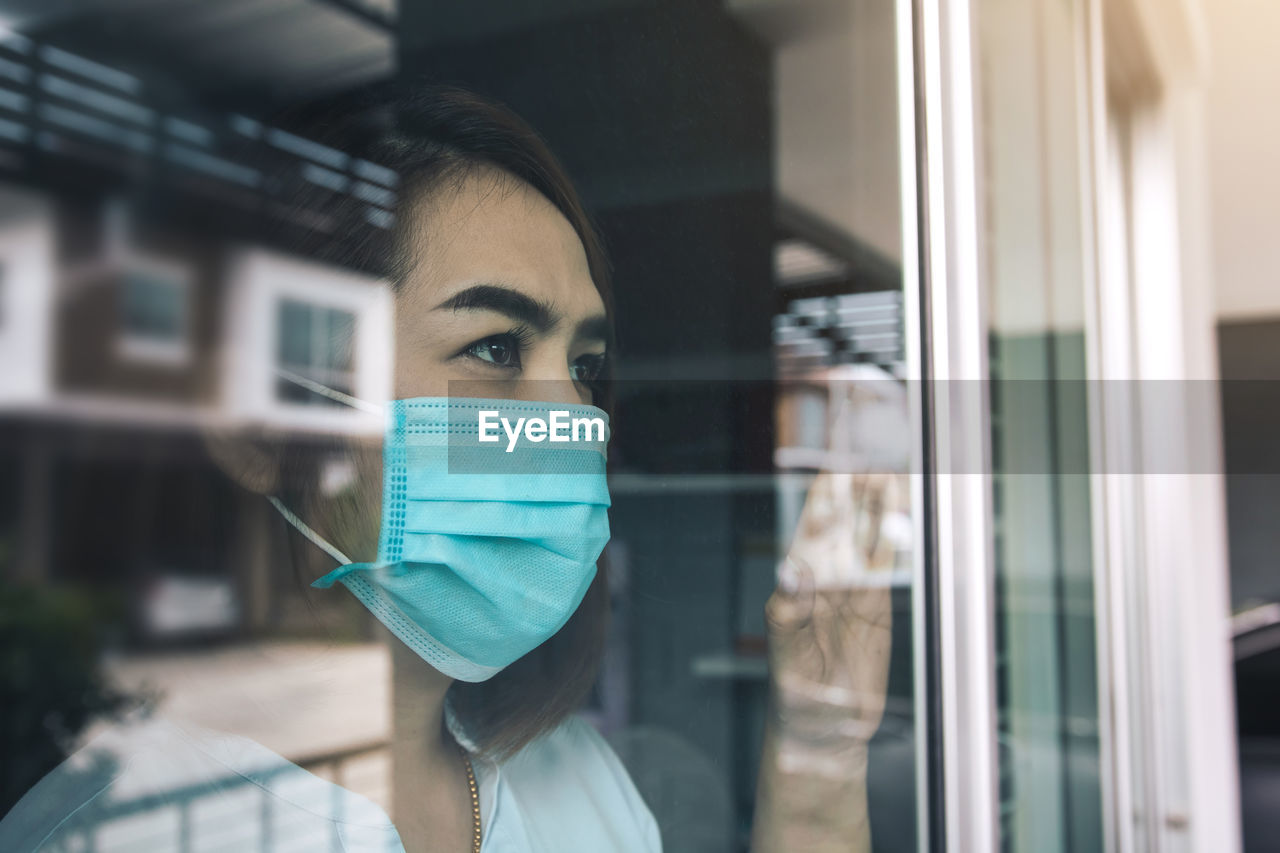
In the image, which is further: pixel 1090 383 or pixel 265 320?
pixel 1090 383

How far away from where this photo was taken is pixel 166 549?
0.26 metres

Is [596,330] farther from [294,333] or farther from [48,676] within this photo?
[48,676]

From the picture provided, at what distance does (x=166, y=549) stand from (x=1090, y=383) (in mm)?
1505

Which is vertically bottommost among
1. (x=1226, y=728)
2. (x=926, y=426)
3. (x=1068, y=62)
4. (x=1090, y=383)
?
(x=1226, y=728)

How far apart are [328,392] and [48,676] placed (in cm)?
15

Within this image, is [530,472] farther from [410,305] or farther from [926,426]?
[926,426]

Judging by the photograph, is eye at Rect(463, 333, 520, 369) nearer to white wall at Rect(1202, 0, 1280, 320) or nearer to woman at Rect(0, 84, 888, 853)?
woman at Rect(0, 84, 888, 853)

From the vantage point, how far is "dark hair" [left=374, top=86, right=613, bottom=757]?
0.43 m

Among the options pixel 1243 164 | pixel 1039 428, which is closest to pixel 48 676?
pixel 1039 428

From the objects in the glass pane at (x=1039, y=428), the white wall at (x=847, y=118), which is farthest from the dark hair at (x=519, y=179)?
the glass pane at (x=1039, y=428)

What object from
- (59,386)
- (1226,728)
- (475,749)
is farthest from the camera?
(1226,728)

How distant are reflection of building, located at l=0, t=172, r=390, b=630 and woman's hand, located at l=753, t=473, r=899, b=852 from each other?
0.61m

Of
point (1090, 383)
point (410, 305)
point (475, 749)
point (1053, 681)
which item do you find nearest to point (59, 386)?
point (410, 305)

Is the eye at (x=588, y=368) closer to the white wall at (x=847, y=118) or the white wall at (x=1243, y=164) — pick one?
the white wall at (x=847, y=118)
